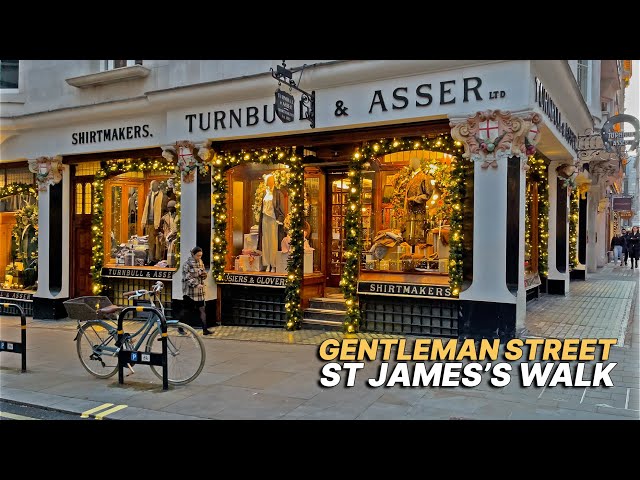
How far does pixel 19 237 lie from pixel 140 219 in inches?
160

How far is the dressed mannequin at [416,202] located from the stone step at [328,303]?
1.86m

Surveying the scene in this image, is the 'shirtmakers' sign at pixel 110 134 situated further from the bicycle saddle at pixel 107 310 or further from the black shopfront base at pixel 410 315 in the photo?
the black shopfront base at pixel 410 315

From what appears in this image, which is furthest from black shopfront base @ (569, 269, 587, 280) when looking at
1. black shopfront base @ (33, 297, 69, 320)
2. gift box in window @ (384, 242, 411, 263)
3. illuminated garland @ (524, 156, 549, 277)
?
black shopfront base @ (33, 297, 69, 320)

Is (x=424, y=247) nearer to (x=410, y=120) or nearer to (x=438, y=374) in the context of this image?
(x=410, y=120)

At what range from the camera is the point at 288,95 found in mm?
9578

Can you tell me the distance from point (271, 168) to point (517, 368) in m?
6.66

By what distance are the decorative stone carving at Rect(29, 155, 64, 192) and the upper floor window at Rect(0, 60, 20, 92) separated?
6.89ft

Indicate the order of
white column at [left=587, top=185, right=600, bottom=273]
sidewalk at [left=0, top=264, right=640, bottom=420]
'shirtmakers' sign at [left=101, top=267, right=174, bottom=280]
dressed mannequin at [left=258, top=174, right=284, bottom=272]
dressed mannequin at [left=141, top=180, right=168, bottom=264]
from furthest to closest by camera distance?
1. white column at [left=587, top=185, right=600, bottom=273]
2. dressed mannequin at [left=141, top=180, right=168, bottom=264]
3. 'shirtmakers' sign at [left=101, top=267, right=174, bottom=280]
4. dressed mannequin at [left=258, top=174, right=284, bottom=272]
5. sidewalk at [left=0, top=264, right=640, bottom=420]

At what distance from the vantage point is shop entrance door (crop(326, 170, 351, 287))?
1228cm

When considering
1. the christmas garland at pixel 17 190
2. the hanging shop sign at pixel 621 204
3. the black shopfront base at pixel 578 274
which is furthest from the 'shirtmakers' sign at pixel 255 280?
the hanging shop sign at pixel 621 204

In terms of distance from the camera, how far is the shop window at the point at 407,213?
10297mm

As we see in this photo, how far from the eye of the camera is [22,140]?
13953 millimetres

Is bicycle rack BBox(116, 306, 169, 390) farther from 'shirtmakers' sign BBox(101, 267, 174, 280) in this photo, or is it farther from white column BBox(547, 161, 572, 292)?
white column BBox(547, 161, 572, 292)
